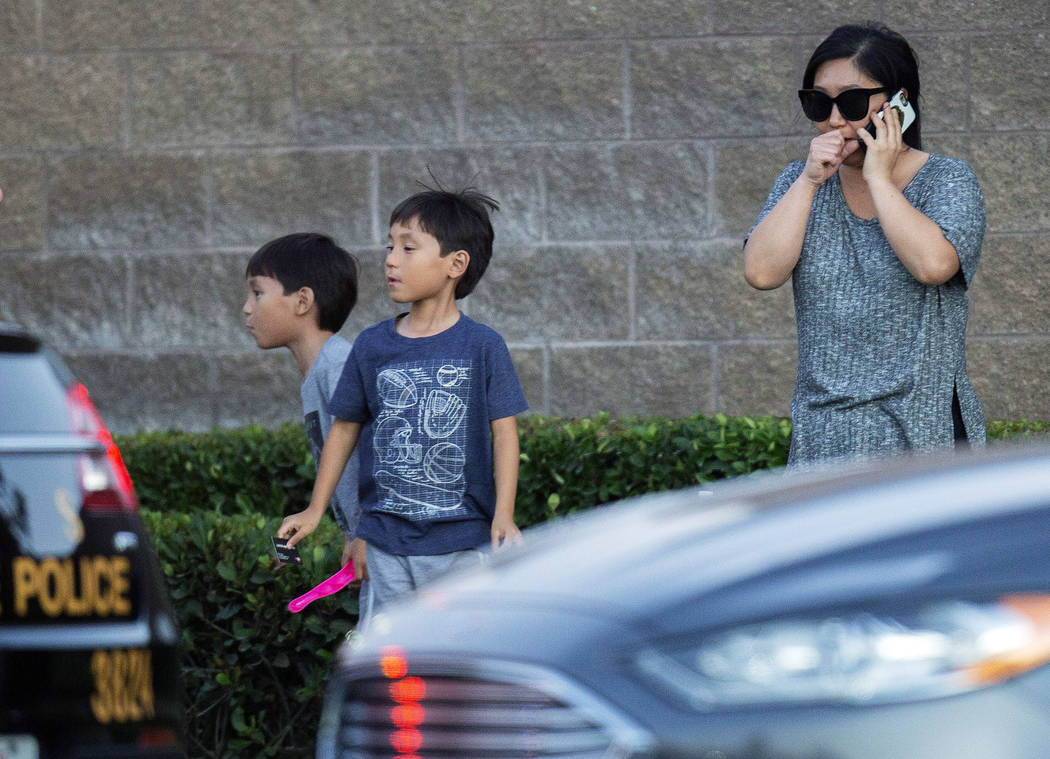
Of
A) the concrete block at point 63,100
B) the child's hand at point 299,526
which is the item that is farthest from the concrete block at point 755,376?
the child's hand at point 299,526

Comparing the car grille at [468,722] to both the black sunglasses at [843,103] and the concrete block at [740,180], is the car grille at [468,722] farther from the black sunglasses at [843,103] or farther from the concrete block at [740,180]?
the concrete block at [740,180]

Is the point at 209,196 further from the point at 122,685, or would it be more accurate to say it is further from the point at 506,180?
the point at 122,685

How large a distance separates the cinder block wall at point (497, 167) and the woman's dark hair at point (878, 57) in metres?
3.86

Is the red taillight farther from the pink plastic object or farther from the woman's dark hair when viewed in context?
the pink plastic object

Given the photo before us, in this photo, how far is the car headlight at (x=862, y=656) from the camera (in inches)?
64.7

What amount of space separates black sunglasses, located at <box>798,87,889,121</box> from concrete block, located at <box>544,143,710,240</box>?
394 cm

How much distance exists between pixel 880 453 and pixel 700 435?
2551 millimetres

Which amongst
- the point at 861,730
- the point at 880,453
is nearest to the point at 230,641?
the point at 880,453

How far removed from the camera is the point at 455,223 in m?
4.16

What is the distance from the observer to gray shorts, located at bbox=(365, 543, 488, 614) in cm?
382

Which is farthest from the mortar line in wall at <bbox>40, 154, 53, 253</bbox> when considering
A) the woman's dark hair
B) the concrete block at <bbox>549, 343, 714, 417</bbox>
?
the woman's dark hair

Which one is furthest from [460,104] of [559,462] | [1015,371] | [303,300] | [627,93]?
[303,300]

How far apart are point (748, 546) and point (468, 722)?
42cm

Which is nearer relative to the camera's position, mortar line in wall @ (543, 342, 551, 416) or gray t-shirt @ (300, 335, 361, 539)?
gray t-shirt @ (300, 335, 361, 539)
